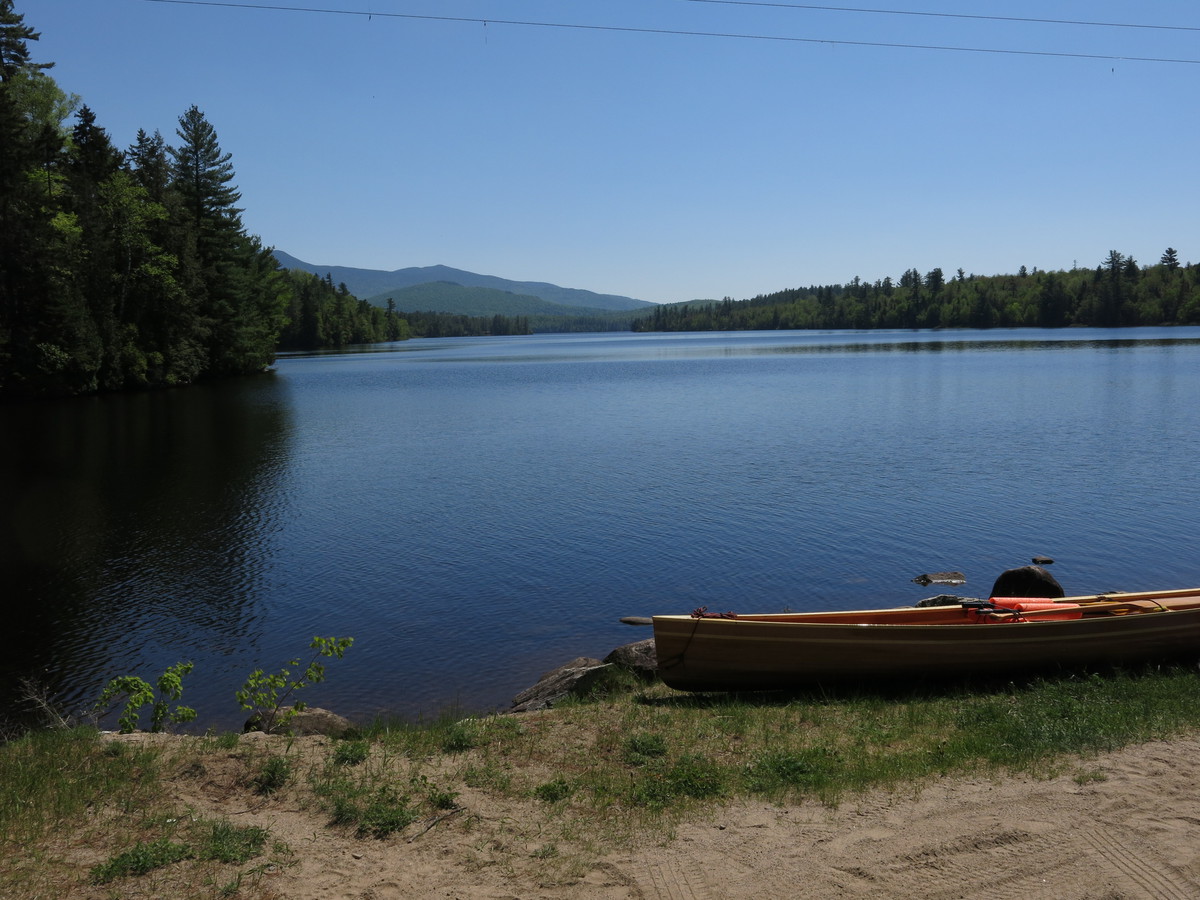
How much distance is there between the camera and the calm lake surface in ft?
50.8

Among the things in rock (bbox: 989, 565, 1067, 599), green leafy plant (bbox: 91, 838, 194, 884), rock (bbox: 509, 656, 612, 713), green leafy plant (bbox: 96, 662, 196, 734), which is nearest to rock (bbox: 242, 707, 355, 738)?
green leafy plant (bbox: 96, 662, 196, 734)

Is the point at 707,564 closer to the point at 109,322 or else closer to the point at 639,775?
the point at 639,775

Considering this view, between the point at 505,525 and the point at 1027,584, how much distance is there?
13967 millimetres

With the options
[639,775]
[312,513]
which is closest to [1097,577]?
[639,775]

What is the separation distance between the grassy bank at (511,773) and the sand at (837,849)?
2.8 inches

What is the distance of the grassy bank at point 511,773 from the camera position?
668 cm

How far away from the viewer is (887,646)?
11.2 meters

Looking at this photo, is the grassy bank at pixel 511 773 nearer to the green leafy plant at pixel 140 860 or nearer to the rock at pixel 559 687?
the green leafy plant at pixel 140 860

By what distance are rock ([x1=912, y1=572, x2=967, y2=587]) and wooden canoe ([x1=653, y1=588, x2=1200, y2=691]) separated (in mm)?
6045

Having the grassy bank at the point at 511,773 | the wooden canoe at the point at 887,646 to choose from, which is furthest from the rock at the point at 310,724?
the wooden canoe at the point at 887,646

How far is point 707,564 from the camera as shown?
64.5 feet

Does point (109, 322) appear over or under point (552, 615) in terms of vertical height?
over

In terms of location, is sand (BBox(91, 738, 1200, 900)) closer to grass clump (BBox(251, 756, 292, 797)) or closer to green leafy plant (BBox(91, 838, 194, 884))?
grass clump (BBox(251, 756, 292, 797))

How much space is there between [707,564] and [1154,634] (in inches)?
379
